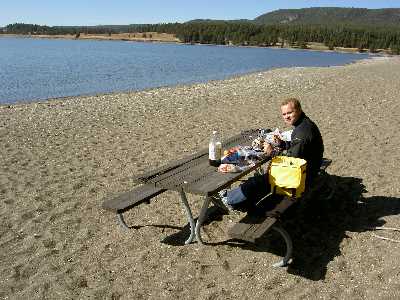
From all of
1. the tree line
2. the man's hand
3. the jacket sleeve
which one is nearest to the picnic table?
the man's hand

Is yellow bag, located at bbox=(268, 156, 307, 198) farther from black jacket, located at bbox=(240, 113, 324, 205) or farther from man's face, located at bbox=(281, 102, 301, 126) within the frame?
man's face, located at bbox=(281, 102, 301, 126)

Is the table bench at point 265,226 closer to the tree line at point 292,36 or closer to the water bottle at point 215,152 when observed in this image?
the water bottle at point 215,152

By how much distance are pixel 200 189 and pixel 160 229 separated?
1.63 metres

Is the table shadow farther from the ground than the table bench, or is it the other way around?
the table bench

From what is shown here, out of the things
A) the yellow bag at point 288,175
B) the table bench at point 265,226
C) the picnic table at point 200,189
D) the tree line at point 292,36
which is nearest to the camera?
the table bench at point 265,226

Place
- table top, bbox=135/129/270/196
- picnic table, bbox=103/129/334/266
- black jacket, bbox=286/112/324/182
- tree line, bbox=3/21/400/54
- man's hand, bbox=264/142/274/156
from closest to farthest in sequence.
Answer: picnic table, bbox=103/129/334/266
table top, bbox=135/129/270/196
black jacket, bbox=286/112/324/182
man's hand, bbox=264/142/274/156
tree line, bbox=3/21/400/54

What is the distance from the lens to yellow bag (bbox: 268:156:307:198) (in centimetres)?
549

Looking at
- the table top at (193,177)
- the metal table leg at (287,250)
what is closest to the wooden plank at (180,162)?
the table top at (193,177)

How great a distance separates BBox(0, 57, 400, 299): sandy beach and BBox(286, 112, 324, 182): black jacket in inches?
44.5

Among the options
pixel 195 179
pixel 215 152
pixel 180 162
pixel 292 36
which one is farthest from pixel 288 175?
pixel 292 36

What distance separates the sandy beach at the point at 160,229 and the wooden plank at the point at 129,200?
0.56m

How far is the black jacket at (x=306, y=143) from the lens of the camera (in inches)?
227

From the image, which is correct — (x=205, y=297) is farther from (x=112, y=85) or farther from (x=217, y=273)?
(x=112, y=85)

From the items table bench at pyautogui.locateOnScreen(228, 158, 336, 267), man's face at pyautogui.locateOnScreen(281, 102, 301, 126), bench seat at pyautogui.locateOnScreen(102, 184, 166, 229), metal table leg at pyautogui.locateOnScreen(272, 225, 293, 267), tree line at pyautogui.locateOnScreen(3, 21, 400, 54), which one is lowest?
tree line at pyautogui.locateOnScreen(3, 21, 400, 54)
